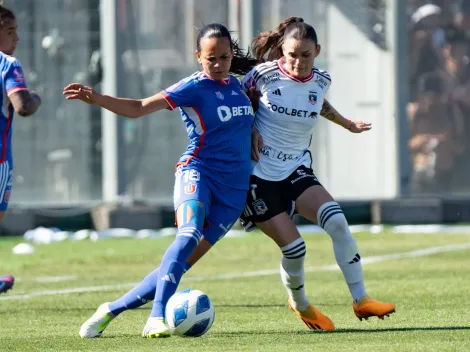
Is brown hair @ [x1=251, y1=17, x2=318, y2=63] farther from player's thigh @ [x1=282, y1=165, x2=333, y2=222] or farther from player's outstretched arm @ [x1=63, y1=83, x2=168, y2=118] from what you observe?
player's outstretched arm @ [x1=63, y1=83, x2=168, y2=118]

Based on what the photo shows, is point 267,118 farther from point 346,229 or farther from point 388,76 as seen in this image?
point 388,76

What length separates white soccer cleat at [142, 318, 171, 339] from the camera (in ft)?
24.1

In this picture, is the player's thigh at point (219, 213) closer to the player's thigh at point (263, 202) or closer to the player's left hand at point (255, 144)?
the player's thigh at point (263, 202)

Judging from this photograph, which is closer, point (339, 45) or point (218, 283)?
point (218, 283)

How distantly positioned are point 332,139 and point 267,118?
11.3 metres

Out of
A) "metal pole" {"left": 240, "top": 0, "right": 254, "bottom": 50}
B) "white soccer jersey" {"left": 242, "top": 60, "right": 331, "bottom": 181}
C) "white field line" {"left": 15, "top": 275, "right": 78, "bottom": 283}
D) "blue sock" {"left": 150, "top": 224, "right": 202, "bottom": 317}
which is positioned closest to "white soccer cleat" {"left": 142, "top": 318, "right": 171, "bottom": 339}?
"blue sock" {"left": 150, "top": 224, "right": 202, "bottom": 317}

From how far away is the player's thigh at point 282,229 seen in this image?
8.20 metres

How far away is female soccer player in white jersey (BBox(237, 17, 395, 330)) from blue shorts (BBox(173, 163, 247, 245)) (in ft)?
1.31

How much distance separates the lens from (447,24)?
19.8 meters

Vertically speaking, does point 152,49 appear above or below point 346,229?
above

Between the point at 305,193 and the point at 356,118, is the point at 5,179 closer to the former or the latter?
the point at 305,193

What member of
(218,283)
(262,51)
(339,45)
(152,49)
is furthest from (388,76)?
(262,51)

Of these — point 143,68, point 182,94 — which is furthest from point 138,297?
point 143,68

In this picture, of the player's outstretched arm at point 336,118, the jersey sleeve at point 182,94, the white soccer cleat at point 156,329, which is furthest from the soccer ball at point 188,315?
the player's outstretched arm at point 336,118
